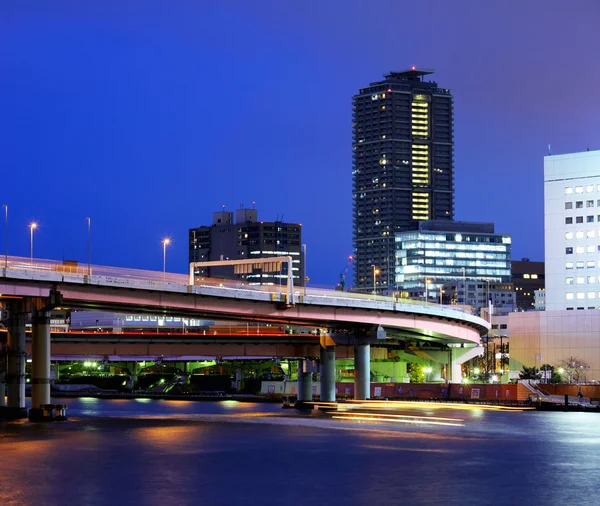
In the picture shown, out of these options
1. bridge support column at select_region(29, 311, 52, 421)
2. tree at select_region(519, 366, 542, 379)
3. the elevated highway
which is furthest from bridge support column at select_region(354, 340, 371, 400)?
bridge support column at select_region(29, 311, 52, 421)

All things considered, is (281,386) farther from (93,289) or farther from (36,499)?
(36,499)

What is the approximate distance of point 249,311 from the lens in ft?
383

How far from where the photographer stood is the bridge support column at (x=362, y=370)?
14212 centimetres

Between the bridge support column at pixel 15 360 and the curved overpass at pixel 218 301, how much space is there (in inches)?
175

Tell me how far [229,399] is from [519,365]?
166ft

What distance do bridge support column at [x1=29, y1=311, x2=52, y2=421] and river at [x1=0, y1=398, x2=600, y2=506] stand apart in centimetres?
273

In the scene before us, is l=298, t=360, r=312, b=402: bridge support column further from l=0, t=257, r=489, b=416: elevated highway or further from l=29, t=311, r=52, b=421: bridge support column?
l=29, t=311, r=52, b=421: bridge support column

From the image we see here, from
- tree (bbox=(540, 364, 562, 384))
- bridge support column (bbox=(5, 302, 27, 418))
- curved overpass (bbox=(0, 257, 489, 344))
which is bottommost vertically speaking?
tree (bbox=(540, 364, 562, 384))

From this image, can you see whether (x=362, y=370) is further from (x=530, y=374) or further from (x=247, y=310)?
(x=530, y=374)

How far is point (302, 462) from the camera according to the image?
66750 mm

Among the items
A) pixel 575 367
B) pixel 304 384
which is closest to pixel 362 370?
pixel 304 384

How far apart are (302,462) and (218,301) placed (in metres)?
48.8

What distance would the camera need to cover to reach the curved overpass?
98.8 m

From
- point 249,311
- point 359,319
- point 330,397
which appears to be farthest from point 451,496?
point 330,397
